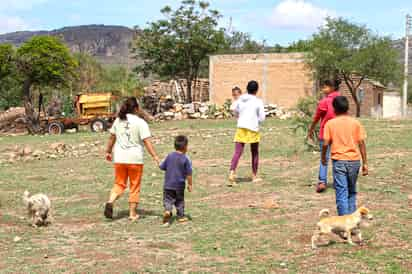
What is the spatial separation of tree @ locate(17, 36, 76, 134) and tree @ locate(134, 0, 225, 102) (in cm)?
1037

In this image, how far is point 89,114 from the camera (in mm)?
27359

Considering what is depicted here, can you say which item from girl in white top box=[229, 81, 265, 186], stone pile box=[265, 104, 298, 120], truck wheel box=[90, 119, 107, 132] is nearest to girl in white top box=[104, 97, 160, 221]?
girl in white top box=[229, 81, 265, 186]

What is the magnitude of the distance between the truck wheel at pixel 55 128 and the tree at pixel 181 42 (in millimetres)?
12562

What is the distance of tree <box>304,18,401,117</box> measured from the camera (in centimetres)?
3306

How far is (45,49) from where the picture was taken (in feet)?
88.9

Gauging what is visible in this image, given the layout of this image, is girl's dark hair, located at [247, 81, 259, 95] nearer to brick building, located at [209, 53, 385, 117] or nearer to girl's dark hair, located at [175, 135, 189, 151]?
girl's dark hair, located at [175, 135, 189, 151]

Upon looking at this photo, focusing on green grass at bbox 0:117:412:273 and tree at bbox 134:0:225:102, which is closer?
green grass at bbox 0:117:412:273

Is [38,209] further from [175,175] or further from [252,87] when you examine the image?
[252,87]

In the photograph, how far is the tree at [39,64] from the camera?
2680 cm

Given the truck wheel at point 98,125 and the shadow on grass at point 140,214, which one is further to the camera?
the truck wheel at point 98,125

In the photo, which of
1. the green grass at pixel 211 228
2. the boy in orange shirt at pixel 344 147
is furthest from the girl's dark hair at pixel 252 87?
the boy in orange shirt at pixel 344 147

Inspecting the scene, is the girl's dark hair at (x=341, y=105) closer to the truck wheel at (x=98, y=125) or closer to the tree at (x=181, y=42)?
the truck wheel at (x=98, y=125)

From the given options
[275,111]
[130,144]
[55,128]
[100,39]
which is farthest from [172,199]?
[100,39]

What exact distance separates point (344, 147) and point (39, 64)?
22832mm
